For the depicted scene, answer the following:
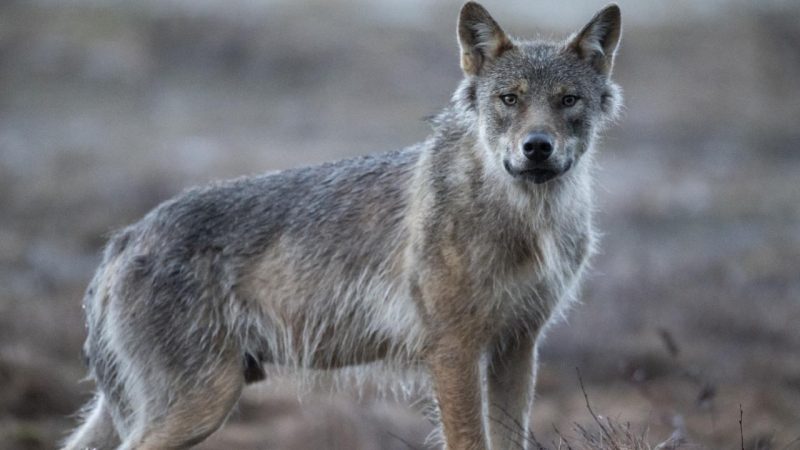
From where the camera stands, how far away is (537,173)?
7.32 meters

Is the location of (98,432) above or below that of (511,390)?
below

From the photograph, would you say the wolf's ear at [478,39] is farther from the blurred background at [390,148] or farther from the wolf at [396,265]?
the blurred background at [390,148]

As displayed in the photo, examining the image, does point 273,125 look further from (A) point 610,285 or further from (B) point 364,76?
(A) point 610,285

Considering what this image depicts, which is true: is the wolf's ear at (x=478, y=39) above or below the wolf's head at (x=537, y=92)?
above

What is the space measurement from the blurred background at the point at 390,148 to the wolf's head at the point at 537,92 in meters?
1.10

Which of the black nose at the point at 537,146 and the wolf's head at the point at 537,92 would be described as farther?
the wolf's head at the point at 537,92

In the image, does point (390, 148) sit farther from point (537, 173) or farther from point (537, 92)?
point (537, 173)

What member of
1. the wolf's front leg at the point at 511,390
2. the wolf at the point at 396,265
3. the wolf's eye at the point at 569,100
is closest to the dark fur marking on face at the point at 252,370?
the wolf at the point at 396,265

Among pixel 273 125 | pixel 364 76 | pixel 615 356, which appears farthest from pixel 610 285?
pixel 364 76

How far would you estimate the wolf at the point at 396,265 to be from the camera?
24.5ft

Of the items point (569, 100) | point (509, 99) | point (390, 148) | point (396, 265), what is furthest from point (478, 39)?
point (390, 148)

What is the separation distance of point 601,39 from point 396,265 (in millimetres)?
1978

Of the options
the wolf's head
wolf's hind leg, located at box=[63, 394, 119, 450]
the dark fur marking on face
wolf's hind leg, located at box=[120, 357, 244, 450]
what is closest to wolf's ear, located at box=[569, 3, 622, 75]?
the wolf's head

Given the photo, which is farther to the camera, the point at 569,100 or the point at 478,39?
the point at 478,39
